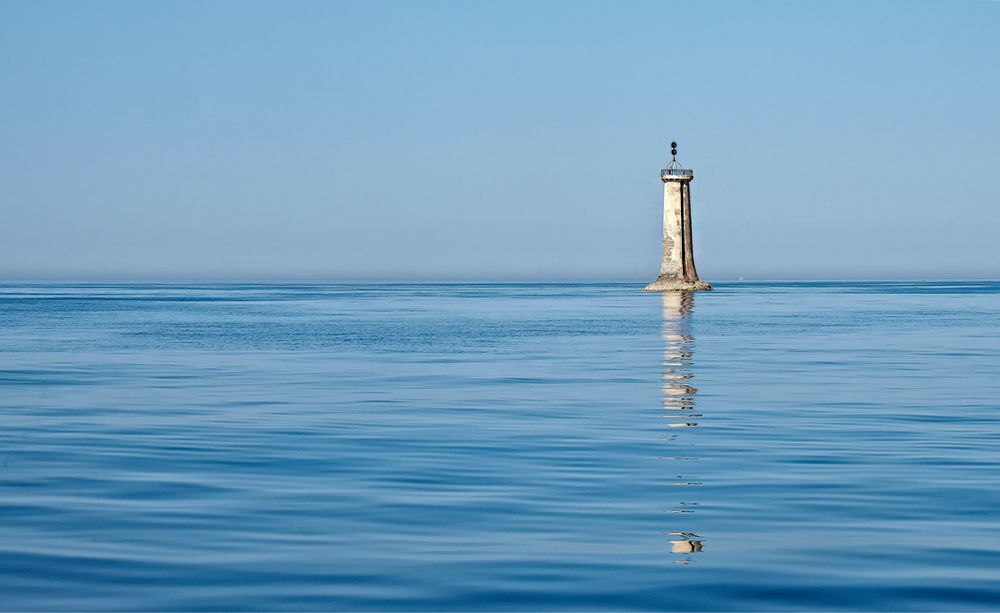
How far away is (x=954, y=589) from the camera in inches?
319

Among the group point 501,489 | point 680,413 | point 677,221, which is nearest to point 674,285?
Result: point 677,221

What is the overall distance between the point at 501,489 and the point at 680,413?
25.7 feet

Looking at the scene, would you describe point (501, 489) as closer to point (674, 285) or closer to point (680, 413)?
point (680, 413)

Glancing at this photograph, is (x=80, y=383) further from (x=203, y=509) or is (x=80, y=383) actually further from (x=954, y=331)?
(x=954, y=331)

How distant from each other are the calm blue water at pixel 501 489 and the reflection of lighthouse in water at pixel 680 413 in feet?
0.19

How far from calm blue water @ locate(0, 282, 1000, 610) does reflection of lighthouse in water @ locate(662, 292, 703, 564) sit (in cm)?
6

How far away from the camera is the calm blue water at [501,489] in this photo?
8188 millimetres

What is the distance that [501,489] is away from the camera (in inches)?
473

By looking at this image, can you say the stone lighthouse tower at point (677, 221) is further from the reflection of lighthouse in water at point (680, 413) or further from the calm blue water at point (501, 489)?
the calm blue water at point (501, 489)

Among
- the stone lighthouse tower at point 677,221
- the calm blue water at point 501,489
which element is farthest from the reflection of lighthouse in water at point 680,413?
the stone lighthouse tower at point 677,221

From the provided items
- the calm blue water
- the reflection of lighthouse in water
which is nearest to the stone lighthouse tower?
the reflection of lighthouse in water

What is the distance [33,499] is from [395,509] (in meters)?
3.22

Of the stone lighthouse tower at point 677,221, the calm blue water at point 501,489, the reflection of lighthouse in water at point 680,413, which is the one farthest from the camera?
the stone lighthouse tower at point 677,221

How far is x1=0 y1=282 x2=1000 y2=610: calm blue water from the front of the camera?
819 centimetres
